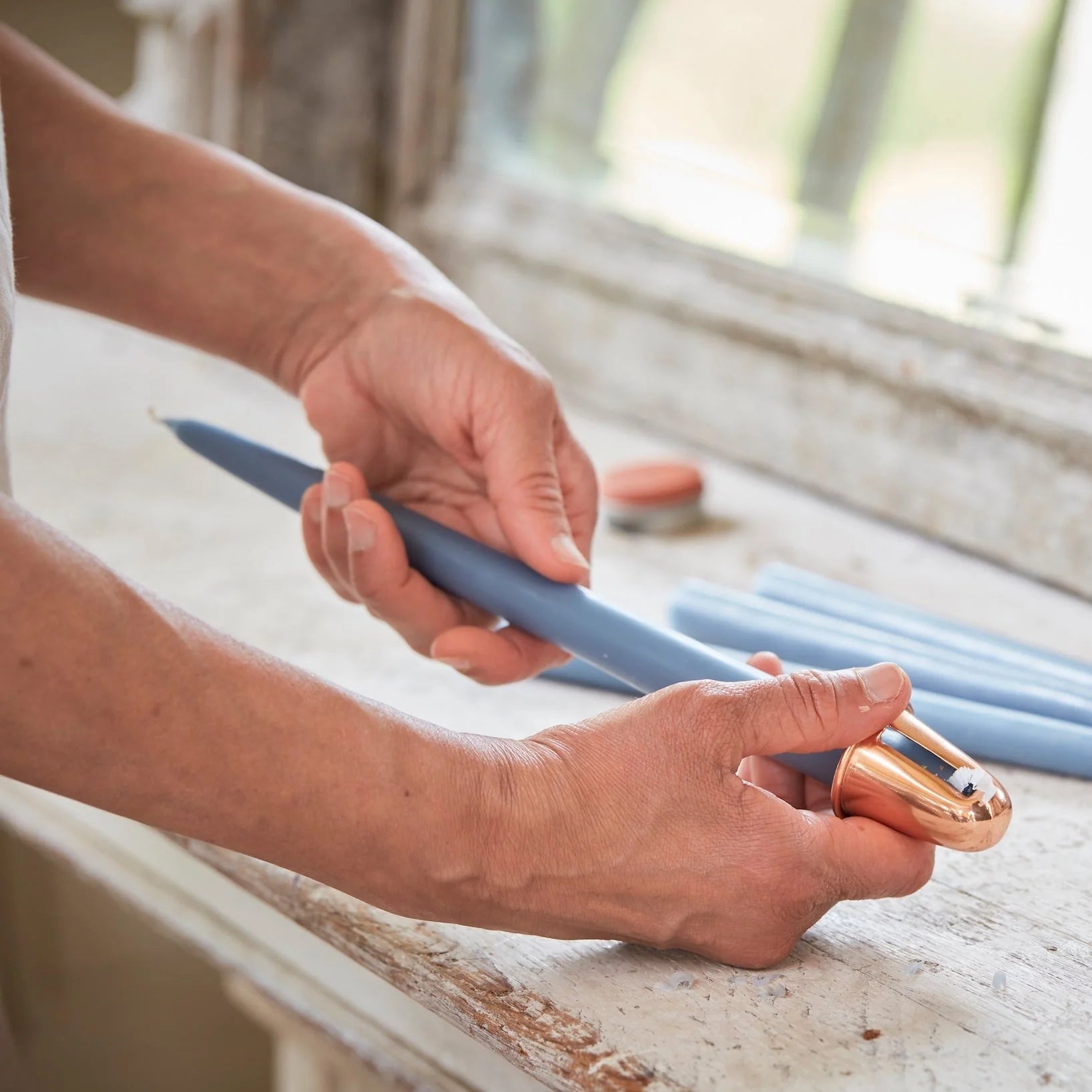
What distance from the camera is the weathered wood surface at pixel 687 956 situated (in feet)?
1.54

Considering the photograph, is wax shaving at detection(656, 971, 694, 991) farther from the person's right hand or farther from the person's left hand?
the person's left hand

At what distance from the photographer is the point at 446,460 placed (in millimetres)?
752

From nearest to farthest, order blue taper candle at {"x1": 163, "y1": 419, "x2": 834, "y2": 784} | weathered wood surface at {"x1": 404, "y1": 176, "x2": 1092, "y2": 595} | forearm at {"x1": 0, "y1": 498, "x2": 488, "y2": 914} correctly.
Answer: forearm at {"x1": 0, "y1": 498, "x2": 488, "y2": 914}
blue taper candle at {"x1": 163, "y1": 419, "x2": 834, "y2": 784}
weathered wood surface at {"x1": 404, "y1": 176, "x2": 1092, "y2": 595}

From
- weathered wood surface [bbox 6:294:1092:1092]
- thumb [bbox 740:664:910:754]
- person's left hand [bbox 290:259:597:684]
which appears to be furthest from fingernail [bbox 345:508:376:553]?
thumb [bbox 740:664:910:754]

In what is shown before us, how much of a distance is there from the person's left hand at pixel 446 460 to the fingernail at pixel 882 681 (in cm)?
17

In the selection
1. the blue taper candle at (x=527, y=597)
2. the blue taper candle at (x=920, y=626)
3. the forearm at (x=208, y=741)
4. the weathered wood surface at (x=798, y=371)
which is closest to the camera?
the forearm at (x=208, y=741)

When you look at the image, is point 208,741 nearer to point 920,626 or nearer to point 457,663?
point 457,663

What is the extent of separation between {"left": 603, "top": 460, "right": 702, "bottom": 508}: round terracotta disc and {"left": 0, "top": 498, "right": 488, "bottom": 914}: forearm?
0.45 meters

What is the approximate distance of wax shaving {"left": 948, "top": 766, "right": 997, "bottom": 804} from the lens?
1.62ft

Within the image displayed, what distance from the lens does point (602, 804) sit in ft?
1.62

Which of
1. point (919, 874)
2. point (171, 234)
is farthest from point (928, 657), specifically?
point (171, 234)

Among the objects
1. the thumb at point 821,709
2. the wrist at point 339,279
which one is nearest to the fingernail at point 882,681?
the thumb at point 821,709

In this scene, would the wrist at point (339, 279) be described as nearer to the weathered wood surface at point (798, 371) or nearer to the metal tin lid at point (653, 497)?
the metal tin lid at point (653, 497)

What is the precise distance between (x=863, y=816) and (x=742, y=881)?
0.20ft
